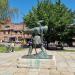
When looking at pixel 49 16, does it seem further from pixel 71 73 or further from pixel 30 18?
pixel 71 73

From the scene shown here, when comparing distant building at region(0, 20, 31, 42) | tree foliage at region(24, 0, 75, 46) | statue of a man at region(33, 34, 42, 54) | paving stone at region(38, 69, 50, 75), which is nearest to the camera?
paving stone at region(38, 69, 50, 75)

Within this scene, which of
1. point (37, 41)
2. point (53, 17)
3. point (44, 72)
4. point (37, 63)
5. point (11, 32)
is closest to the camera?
point (44, 72)

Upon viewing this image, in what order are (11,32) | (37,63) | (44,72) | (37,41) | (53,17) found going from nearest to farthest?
(44,72) < (37,63) < (37,41) < (53,17) < (11,32)

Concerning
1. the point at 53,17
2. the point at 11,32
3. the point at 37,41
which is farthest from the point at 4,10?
the point at 11,32

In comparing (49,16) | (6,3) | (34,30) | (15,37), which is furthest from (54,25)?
(15,37)

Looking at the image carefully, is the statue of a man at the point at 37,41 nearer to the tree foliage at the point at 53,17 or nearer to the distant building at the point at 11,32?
the tree foliage at the point at 53,17

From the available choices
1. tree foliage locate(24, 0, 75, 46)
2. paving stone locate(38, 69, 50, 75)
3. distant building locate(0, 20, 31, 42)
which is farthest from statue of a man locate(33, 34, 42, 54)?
distant building locate(0, 20, 31, 42)

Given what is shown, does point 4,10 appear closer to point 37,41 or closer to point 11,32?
point 37,41

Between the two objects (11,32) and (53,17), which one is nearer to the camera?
(53,17)

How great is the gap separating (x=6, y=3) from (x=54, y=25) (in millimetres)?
10904

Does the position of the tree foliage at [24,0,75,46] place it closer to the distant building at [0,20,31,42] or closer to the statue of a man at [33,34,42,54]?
the statue of a man at [33,34,42,54]

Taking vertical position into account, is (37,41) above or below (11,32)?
below

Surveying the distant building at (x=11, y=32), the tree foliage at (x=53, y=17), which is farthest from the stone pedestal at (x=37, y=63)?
the distant building at (x=11, y=32)


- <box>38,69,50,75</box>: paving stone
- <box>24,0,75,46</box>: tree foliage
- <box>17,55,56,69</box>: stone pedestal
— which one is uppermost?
<box>24,0,75,46</box>: tree foliage
